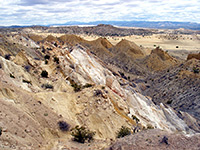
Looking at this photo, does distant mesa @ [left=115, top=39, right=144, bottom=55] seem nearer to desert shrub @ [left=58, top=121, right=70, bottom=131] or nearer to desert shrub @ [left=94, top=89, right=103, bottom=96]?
desert shrub @ [left=94, top=89, right=103, bottom=96]

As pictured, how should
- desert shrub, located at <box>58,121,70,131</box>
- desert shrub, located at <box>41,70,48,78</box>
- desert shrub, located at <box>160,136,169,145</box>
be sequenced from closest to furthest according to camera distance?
desert shrub, located at <box>160,136,169,145</box>, desert shrub, located at <box>58,121,70,131</box>, desert shrub, located at <box>41,70,48,78</box>

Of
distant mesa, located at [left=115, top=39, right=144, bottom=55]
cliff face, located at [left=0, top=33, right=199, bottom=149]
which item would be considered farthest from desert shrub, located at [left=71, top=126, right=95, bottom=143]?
distant mesa, located at [left=115, top=39, right=144, bottom=55]

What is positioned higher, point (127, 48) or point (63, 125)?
point (127, 48)

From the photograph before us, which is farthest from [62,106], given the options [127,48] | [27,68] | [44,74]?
[127,48]

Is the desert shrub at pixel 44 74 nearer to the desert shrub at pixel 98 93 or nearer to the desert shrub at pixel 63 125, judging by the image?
the desert shrub at pixel 98 93

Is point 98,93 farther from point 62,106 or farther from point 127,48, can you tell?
point 127,48

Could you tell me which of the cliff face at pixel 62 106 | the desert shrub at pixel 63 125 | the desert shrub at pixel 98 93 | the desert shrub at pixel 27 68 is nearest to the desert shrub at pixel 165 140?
the cliff face at pixel 62 106

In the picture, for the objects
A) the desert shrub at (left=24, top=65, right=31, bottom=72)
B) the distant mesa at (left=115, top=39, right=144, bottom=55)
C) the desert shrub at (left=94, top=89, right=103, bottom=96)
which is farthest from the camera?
the distant mesa at (left=115, top=39, right=144, bottom=55)

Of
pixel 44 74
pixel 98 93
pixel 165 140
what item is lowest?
pixel 165 140

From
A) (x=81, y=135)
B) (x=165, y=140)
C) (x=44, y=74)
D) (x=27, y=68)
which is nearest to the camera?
(x=165, y=140)
